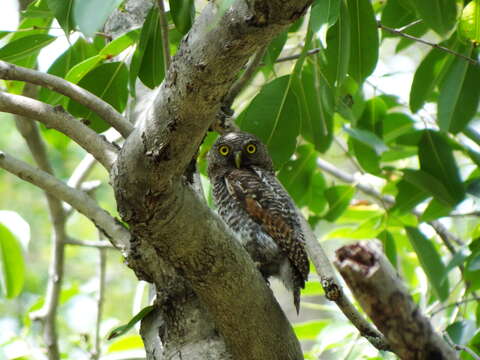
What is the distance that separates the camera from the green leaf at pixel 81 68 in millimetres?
2773

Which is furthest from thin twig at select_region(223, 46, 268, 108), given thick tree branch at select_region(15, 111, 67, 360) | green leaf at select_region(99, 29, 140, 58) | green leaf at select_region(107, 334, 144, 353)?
green leaf at select_region(107, 334, 144, 353)

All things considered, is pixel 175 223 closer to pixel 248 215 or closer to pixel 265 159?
pixel 248 215

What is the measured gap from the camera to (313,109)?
3467 mm

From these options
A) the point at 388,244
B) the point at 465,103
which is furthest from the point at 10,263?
the point at 465,103

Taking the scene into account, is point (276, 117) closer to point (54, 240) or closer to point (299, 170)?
point (299, 170)

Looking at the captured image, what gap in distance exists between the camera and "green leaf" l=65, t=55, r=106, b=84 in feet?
9.10

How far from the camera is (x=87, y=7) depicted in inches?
56.8

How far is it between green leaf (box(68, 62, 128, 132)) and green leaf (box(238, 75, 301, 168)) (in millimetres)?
636

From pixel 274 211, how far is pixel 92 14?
2.51m

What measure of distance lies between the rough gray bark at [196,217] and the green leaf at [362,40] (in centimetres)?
94

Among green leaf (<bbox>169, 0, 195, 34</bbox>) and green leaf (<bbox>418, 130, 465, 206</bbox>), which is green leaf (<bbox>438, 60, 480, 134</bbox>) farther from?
green leaf (<bbox>169, 0, 195, 34</bbox>)

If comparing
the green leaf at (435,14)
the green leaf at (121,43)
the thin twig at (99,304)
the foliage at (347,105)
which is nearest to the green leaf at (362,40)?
the foliage at (347,105)

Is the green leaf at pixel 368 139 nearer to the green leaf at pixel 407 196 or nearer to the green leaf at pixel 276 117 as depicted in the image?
the green leaf at pixel 276 117

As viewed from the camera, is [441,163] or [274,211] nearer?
[441,163]
